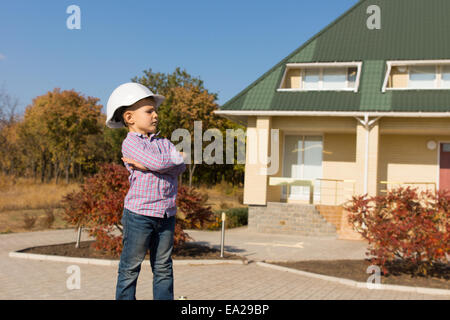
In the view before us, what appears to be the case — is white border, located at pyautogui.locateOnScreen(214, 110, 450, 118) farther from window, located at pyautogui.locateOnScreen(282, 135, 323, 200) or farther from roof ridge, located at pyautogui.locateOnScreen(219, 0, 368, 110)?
window, located at pyautogui.locateOnScreen(282, 135, 323, 200)

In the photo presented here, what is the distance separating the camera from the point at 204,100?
3259 centimetres

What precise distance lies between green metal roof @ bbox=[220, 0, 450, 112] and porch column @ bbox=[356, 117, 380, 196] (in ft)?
2.14

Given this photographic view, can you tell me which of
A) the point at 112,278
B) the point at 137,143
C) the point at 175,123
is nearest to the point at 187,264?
the point at 112,278

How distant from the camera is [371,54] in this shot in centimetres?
1630

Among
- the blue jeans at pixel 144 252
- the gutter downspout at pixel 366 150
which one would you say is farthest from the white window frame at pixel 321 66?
the blue jeans at pixel 144 252

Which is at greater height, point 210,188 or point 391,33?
point 391,33

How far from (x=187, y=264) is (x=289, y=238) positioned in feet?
20.4

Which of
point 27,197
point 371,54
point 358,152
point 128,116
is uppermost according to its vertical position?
point 371,54

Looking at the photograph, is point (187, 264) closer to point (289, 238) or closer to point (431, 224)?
point (431, 224)

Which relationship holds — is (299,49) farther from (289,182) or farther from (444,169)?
(444,169)

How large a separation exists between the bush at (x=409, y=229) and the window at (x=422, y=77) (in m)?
8.75

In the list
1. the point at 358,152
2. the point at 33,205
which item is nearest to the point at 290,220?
the point at 358,152

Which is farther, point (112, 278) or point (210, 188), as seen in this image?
point (210, 188)

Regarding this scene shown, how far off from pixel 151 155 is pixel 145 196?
33 cm
